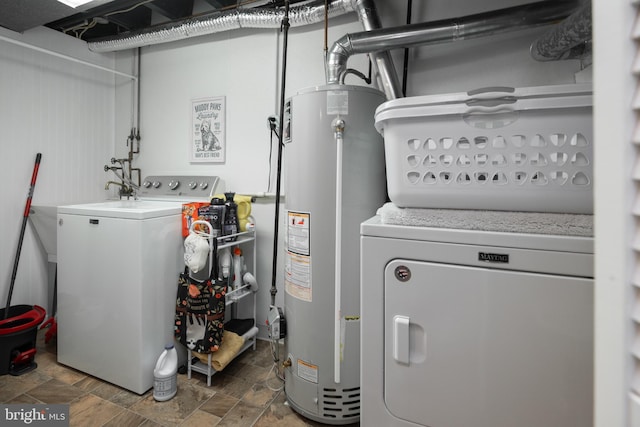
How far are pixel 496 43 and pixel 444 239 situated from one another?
147 centimetres

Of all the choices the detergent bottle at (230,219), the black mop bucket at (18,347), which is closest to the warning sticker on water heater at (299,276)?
the detergent bottle at (230,219)

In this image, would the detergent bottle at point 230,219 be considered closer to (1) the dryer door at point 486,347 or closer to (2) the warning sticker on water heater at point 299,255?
(2) the warning sticker on water heater at point 299,255

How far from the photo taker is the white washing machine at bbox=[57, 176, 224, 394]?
64.5 inches

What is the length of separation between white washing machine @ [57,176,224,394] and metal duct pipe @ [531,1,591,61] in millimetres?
2094

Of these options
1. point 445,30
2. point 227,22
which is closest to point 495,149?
point 445,30

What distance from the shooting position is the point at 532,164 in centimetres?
69

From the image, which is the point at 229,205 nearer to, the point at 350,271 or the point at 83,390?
the point at 350,271

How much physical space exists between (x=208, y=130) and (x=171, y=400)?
1862mm

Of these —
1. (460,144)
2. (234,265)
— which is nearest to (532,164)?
(460,144)

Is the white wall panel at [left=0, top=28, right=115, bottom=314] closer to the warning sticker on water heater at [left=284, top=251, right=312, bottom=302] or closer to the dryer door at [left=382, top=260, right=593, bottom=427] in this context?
the warning sticker on water heater at [left=284, top=251, right=312, bottom=302]

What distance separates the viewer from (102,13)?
7.13 feet

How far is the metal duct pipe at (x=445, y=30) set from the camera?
132 centimetres

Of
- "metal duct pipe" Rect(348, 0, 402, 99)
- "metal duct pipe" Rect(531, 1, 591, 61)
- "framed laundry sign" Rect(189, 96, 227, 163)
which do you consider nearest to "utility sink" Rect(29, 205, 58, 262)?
"framed laundry sign" Rect(189, 96, 227, 163)
